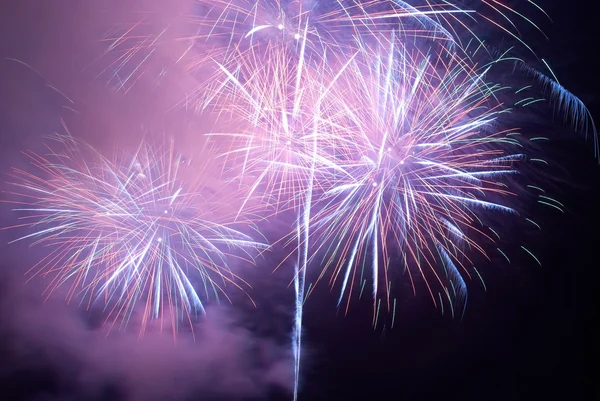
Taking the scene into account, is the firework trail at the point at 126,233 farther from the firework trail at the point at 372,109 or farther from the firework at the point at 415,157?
the firework at the point at 415,157

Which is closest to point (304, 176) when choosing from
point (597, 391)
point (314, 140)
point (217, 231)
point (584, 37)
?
point (314, 140)

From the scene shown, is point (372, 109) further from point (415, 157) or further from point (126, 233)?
point (126, 233)

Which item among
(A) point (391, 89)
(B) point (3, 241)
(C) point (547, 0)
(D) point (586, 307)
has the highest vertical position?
(C) point (547, 0)

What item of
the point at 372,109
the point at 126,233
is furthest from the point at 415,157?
the point at 126,233

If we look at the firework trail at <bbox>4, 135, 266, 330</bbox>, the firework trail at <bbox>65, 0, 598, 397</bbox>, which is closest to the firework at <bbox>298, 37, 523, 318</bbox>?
the firework trail at <bbox>65, 0, 598, 397</bbox>

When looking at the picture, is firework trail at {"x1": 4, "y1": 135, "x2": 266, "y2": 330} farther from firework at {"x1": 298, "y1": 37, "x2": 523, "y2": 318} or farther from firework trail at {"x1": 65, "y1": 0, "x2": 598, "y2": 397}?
firework at {"x1": 298, "y1": 37, "x2": 523, "y2": 318}

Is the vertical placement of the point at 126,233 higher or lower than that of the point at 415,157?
lower

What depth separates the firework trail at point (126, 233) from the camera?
3.71m

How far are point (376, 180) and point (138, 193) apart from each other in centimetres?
243

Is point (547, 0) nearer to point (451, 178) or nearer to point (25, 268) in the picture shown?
point (451, 178)

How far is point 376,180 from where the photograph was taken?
3447 millimetres

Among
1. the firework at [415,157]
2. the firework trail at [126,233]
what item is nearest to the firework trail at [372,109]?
the firework at [415,157]

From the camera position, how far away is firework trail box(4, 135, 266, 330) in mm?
3705

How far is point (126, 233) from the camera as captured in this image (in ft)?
12.2
